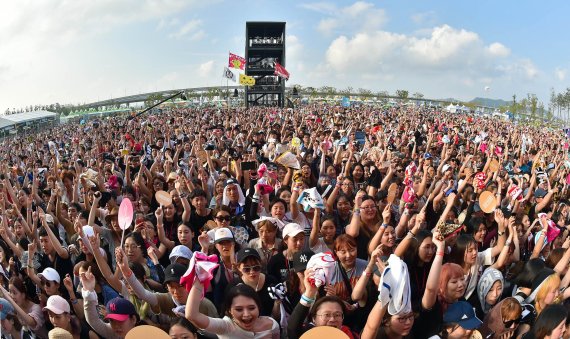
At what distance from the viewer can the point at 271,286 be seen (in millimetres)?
3285

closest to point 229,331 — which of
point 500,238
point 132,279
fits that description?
point 132,279

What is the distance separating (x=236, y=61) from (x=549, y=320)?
108ft

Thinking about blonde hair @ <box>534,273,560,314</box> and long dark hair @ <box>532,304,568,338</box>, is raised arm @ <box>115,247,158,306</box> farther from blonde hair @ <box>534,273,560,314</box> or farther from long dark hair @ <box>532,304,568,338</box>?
blonde hair @ <box>534,273,560,314</box>

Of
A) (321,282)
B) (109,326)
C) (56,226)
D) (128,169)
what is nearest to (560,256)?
(321,282)

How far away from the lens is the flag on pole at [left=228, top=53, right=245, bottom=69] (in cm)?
3375

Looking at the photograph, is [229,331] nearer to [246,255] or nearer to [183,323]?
[183,323]

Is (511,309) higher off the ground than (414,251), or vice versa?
(414,251)

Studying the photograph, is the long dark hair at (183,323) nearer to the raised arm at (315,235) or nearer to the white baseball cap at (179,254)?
the white baseball cap at (179,254)

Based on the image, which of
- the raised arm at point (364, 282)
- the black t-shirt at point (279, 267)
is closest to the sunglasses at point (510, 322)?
the raised arm at point (364, 282)

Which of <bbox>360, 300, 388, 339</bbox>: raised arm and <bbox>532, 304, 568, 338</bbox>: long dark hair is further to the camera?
<bbox>532, 304, 568, 338</bbox>: long dark hair

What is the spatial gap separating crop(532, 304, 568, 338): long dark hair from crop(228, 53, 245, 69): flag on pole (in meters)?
32.5

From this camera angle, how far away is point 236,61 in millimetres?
34000

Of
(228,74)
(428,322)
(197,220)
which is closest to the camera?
(428,322)

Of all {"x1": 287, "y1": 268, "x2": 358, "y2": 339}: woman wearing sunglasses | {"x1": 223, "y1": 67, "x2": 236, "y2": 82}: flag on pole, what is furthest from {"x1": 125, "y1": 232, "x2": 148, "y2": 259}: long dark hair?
{"x1": 223, "y1": 67, "x2": 236, "y2": 82}: flag on pole
